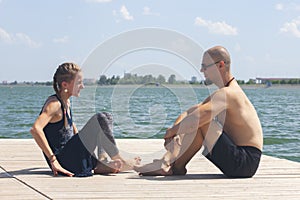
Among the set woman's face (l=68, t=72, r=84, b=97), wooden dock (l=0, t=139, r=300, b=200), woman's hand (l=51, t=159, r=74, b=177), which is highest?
woman's face (l=68, t=72, r=84, b=97)

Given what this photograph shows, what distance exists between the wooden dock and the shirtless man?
0.64 feet

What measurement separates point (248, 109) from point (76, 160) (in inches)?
63.6

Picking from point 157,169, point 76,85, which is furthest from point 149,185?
point 76,85

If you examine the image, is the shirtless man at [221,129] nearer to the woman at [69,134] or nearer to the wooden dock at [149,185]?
the wooden dock at [149,185]

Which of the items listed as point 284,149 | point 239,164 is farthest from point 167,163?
point 284,149

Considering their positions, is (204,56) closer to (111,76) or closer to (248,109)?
(248,109)

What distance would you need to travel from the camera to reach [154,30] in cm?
629

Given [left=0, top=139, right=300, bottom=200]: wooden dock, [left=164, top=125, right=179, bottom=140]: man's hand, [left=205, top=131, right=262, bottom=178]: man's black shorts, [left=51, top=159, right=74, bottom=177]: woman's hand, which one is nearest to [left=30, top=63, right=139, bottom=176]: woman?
[left=51, top=159, right=74, bottom=177]: woman's hand

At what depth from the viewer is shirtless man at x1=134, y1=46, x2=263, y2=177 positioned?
508cm

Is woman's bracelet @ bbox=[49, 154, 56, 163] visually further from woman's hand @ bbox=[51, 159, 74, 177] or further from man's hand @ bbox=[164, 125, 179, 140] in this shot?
man's hand @ bbox=[164, 125, 179, 140]

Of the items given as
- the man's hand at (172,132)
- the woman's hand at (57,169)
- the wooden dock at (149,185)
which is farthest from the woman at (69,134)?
the man's hand at (172,132)

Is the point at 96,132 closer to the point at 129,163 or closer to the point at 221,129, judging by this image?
the point at 129,163

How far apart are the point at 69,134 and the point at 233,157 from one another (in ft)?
4.99

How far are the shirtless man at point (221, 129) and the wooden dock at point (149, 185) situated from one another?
194mm
